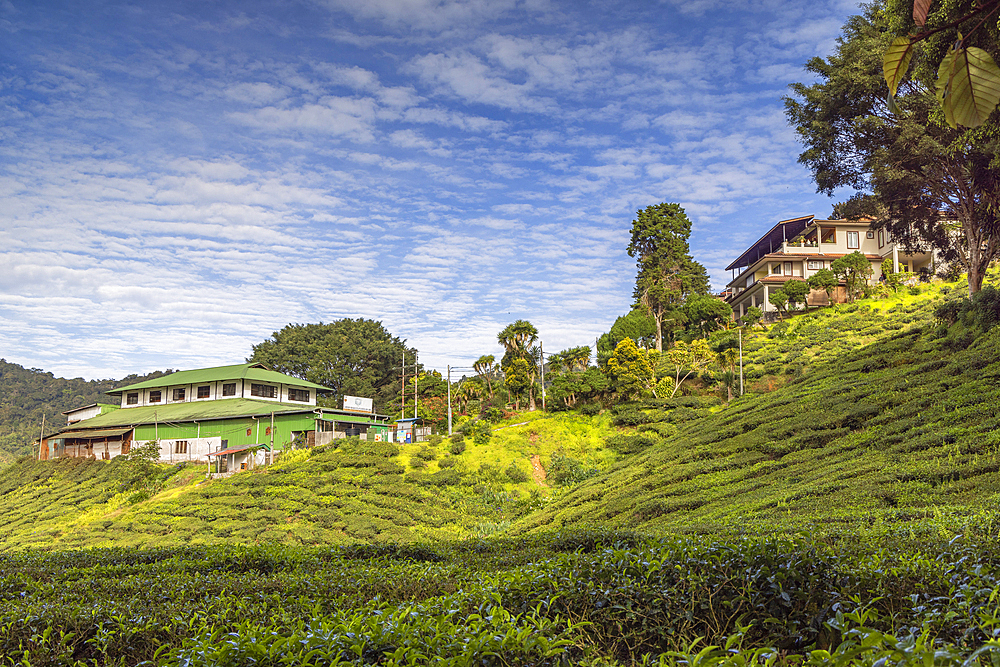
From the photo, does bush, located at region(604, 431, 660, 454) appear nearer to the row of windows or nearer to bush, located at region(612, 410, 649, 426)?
bush, located at region(612, 410, 649, 426)

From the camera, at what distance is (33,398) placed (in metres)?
72.1

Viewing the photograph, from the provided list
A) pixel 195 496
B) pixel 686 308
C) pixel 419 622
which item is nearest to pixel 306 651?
pixel 419 622

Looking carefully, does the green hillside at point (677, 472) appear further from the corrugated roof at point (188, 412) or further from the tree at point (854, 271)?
the corrugated roof at point (188, 412)

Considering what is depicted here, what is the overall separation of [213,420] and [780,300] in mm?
35072

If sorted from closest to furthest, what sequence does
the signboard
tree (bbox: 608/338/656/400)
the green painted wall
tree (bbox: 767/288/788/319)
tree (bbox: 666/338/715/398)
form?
1. tree (bbox: 608/338/656/400)
2. tree (bbox: 666/338/715/398)
3. the green painted wall
4. the signboard
5. tree (bbox: 767/288/788/319)

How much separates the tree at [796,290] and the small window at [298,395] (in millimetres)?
32050

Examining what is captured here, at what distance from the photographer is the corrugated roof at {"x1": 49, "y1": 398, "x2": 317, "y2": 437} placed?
1304 inches

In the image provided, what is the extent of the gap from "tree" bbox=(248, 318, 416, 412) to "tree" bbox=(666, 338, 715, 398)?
25.1 metres

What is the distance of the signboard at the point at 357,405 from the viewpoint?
38.4 meters

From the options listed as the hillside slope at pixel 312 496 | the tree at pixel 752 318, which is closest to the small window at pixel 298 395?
the hillside slope at pixel 312 496

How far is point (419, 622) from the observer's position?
2.78m

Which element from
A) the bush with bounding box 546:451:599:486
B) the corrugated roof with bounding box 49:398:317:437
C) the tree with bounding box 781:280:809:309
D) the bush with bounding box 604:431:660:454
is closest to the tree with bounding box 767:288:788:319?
the tree with bounding box 781:280:809:309

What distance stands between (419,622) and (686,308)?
40592 mm

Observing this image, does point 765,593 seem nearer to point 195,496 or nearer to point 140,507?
point 195,496
